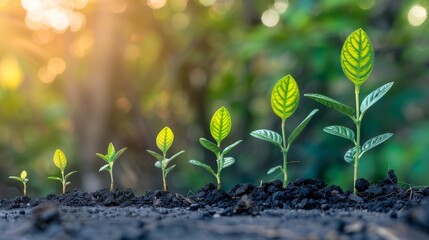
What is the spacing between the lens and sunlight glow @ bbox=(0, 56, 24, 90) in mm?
5199

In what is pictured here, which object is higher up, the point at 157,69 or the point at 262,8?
the point at 262,8

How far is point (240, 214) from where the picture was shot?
45.9 inches

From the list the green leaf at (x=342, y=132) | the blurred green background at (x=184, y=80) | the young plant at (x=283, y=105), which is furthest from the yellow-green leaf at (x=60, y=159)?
the blurred green background at (x=184, y=80)

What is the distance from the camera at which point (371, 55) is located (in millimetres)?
1364

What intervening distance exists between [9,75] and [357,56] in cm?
443

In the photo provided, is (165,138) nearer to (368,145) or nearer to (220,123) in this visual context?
(220,123)

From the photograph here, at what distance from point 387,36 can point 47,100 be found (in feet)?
A: 11.2

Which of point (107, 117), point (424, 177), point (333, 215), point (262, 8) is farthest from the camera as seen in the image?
point (262, 8)

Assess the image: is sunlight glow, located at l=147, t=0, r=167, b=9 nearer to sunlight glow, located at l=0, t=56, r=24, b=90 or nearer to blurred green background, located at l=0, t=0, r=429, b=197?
blurred green background, located at l=0, t=0, r=429, b=197

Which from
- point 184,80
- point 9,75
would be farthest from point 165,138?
point 184,80

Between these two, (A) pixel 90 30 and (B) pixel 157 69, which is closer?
(A) pixel 90 30

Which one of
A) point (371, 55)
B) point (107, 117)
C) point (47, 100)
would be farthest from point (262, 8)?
point (371, 55)

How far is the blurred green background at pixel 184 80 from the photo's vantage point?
4.18m

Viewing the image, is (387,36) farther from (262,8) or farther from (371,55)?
(371,55)
